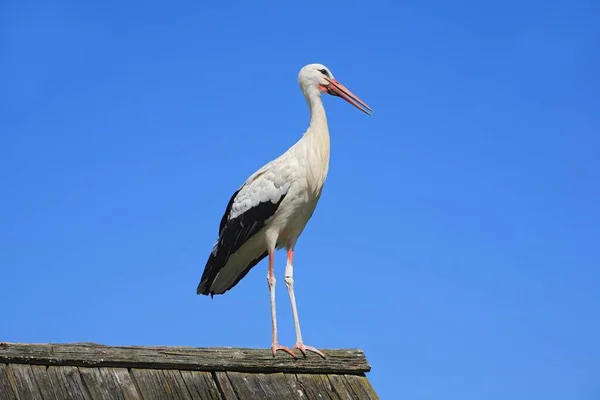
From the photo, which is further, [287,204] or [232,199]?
[232,199]

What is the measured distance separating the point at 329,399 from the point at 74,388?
1786 mm

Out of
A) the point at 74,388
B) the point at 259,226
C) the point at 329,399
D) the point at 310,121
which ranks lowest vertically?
the point at 329,399

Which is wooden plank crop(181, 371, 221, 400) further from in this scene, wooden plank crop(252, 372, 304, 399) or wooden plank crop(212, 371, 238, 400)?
wooden plank crop(252, 372, 304, 399)

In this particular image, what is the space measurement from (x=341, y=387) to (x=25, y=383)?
225cm

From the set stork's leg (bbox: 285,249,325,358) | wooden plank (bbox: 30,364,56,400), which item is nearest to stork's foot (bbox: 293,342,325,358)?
stork's leg (bbox: 285,249,325,358)

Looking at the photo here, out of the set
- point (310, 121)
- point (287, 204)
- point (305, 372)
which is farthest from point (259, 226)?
point (305, 372)

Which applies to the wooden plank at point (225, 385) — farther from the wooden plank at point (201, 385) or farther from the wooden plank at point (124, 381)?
the wooden plank at point (124, 381)

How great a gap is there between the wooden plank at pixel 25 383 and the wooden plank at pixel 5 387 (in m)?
0.04

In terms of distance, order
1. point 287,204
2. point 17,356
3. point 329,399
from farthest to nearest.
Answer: point 287,204, point 329,399, point 17,356

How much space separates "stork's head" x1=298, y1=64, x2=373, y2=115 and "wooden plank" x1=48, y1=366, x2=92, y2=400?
4.46m

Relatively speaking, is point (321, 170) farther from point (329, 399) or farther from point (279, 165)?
point (329, 399)

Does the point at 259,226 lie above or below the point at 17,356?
above

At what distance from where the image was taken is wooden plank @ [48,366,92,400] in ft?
20.6

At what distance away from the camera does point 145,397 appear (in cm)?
647
